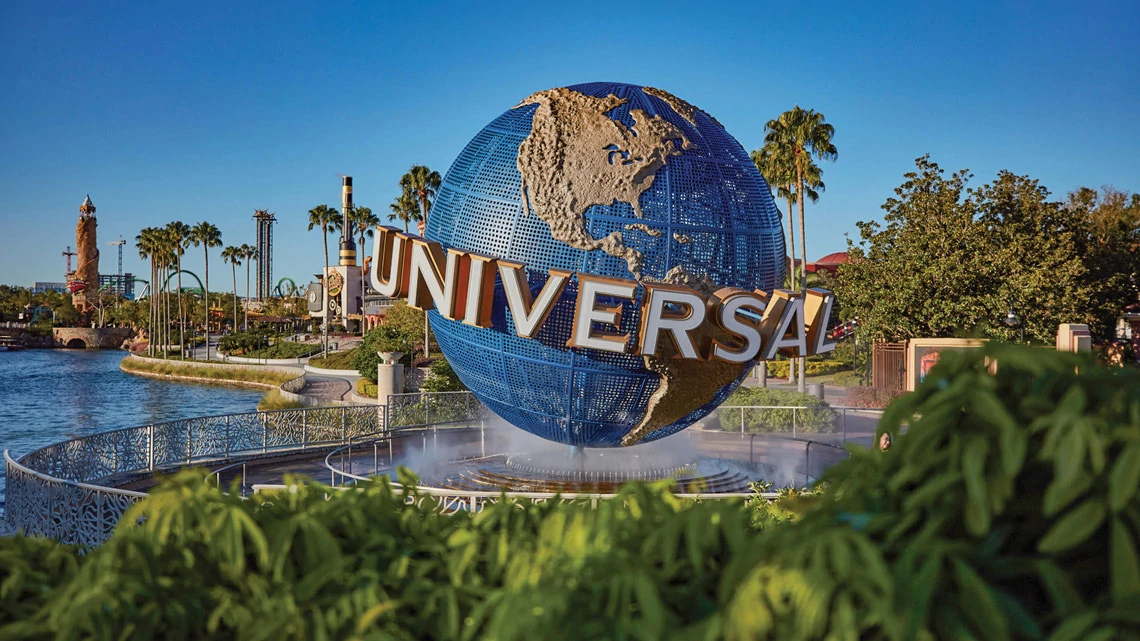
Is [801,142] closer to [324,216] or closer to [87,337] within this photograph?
[324,216]

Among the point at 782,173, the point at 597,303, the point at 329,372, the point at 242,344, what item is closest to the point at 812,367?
the point at 782,173

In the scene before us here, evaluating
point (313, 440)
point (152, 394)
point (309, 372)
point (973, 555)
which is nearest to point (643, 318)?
point (973, 555)

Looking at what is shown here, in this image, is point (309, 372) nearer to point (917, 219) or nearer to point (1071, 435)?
point (917, 219)

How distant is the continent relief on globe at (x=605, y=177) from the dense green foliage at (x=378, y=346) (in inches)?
1186

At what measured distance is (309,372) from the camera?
5441cm

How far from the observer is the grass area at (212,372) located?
58438 millimetres

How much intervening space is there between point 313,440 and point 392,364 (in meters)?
4.39

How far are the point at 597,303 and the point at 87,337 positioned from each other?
398 ft

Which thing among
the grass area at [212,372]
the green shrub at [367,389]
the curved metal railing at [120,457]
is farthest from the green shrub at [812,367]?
the curved metal railing at [120,457]

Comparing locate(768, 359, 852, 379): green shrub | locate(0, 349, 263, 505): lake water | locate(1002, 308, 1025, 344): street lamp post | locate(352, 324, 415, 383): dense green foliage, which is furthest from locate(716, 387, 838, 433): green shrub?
locate(768, 359, 852, 379): green shrub

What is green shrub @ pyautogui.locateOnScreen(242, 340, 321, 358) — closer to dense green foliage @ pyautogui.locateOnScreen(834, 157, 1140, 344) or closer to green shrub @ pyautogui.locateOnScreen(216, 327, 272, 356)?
green shrub @ pyautogui.locateOnScreen(216, 327, 272, 356)

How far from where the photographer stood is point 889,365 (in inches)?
1387

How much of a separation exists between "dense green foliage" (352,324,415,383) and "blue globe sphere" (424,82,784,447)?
96.1 ft

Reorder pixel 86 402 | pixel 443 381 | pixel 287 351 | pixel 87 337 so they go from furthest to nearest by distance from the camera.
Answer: pixel 87 337 < pixel 287 351 < pixel 86 402 < pixel 443 381
